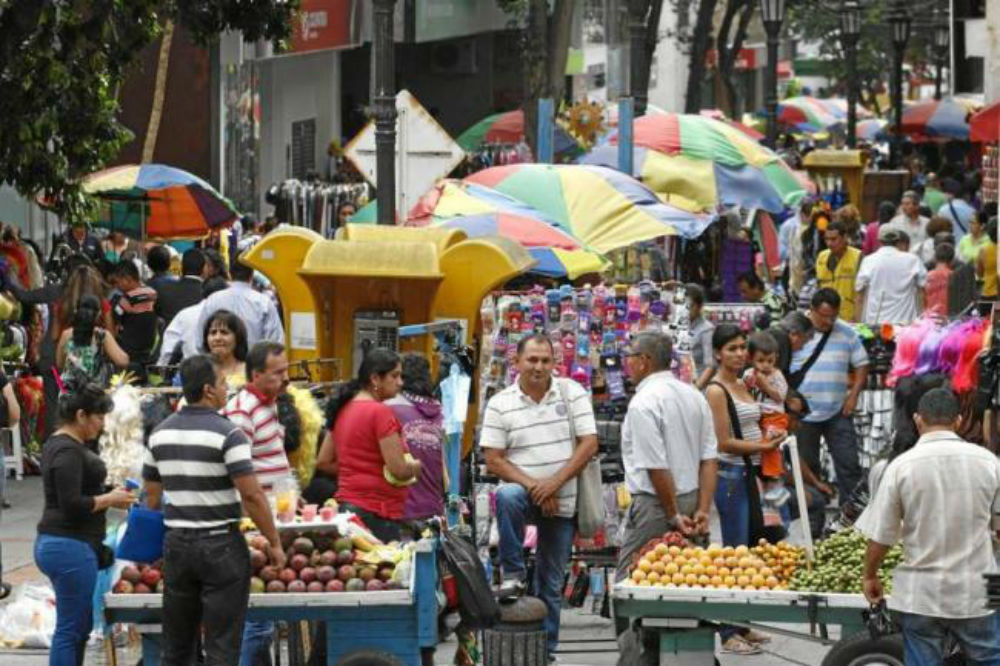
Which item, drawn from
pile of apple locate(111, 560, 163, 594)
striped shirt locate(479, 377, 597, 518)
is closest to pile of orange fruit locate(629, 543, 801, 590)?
striped shirt locate(479, 377, 597, 518)

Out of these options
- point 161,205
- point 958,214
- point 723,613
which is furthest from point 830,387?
point 958,214

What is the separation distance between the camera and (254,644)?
1145 cm

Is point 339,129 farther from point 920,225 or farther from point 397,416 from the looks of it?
point 397,416

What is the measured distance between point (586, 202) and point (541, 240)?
1.58 meters

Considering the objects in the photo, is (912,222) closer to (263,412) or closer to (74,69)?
(74,69)

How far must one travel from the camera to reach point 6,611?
13414 mm

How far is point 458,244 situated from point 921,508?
6.55 metres

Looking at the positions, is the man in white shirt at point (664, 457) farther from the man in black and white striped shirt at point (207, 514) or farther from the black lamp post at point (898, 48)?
the black lamp post at point (898, 48)

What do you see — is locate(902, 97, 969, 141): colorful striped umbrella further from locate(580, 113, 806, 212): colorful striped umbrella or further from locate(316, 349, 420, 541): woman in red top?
locate(316, 349, 420, 541): woman in red top

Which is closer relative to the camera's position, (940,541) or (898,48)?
(940,541)

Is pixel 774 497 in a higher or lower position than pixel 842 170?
lower

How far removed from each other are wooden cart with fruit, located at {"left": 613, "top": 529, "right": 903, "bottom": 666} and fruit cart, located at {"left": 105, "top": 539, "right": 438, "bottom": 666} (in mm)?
954

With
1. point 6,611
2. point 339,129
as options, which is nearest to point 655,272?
point 6,611

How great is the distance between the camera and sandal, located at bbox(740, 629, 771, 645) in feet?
43.1
